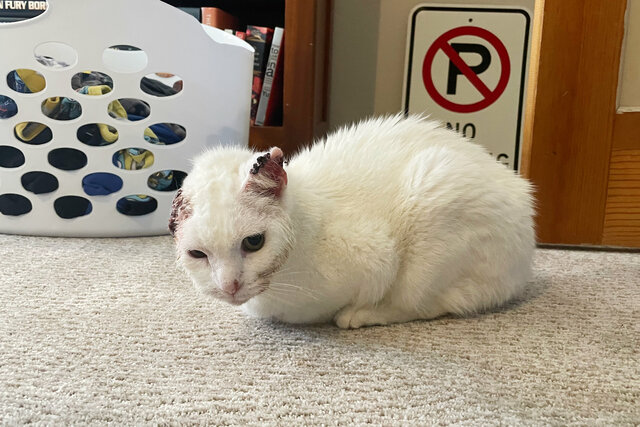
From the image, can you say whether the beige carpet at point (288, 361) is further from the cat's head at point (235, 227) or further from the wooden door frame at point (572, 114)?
the wooden door frame at point (572, 114)

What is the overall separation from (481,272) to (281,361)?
0.40 m

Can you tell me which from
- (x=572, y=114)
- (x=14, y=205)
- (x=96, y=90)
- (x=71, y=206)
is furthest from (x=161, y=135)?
(x=572, y=114)

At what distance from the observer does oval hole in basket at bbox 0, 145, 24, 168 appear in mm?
1499

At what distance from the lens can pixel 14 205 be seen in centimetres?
153

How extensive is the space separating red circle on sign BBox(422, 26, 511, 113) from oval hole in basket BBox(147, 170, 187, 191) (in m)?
0.99

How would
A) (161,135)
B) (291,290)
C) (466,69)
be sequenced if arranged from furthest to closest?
1. (466,69)
2. (161,135)
3. (291,290)

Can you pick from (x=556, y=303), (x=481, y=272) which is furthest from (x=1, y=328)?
(x=556, y=303)

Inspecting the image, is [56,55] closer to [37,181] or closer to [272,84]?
[37,181]

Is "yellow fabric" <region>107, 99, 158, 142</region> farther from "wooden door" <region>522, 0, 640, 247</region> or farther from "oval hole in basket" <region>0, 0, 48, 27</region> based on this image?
"wooden door" <region>522, 0, 640, 247</region>

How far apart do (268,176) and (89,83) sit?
33.6 inches

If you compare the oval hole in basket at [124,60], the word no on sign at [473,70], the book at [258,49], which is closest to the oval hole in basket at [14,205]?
the oval hole in basket at [124,60]

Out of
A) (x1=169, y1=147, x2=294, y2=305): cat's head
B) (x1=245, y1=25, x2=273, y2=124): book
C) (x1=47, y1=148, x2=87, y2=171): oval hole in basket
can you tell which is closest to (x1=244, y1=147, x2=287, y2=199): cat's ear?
(x1=169, y1=147, x2=294, y2=305): cat's head

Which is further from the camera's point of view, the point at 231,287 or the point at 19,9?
the point at 19,9

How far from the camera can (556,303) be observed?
1.17m
